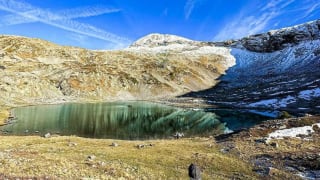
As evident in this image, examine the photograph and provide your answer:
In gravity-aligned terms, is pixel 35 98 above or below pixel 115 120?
above

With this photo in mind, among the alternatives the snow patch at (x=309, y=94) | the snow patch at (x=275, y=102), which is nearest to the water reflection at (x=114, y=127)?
the snow patch at (x=275, y=102)

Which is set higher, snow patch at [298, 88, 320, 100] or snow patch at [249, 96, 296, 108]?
snow patch at [298, 88, 320, 100]

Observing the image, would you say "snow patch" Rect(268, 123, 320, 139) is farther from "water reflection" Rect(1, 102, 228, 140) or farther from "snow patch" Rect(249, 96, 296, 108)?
"snow patch" Rect(249, 96, 296, 108)

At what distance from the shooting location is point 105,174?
27.6 m

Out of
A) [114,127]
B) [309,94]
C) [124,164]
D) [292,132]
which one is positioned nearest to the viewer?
[124,164]

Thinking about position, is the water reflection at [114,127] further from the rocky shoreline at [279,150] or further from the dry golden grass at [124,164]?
the dry golden grass at [124,164]

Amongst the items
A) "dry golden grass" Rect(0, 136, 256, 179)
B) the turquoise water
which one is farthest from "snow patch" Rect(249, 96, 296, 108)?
"dry golden grass" Rect(0, 136, 256, 179)

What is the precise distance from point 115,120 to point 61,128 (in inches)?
870

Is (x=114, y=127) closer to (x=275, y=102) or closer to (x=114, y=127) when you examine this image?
(x=114, y=127)

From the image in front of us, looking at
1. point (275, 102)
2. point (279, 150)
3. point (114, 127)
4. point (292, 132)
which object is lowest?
point (279, 150)

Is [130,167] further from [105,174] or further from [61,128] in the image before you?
[61,128]

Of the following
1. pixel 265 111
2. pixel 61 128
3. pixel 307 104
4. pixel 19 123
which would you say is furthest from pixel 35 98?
pixel 307 104

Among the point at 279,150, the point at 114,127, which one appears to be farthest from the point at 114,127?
the point at 279,150

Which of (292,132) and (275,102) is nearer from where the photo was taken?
(292,132)
